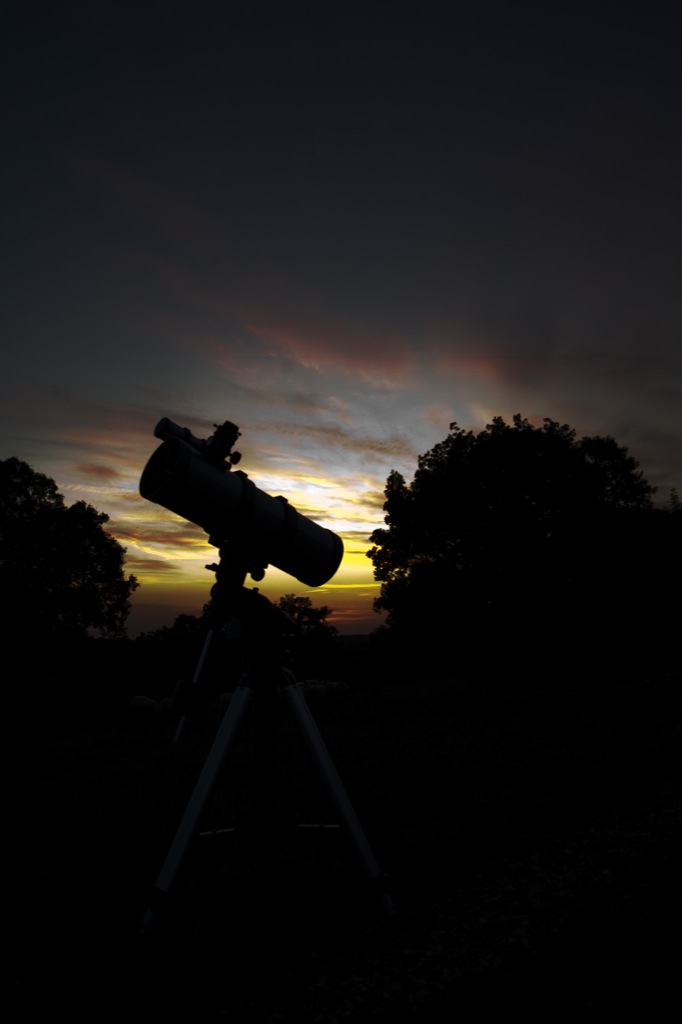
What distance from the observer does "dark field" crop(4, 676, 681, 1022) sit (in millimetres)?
3176

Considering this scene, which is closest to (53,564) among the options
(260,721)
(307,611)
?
(307,611)

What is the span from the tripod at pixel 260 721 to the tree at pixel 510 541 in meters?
20.6

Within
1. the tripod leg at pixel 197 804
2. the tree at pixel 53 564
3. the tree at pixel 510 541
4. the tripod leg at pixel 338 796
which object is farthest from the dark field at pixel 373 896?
the tree at pixel 53 564

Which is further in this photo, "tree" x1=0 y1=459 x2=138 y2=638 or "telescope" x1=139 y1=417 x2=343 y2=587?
"tree" x1=0 y1=459 x2=138 y2=638

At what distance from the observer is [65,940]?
383 centimetres

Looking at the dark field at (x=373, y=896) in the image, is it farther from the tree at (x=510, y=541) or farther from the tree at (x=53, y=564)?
the tree at (x=53, y=564)

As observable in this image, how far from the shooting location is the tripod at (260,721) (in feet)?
11.4

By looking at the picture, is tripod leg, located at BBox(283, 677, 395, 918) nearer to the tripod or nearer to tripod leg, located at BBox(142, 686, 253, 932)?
the tripod

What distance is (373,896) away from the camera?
3.74m

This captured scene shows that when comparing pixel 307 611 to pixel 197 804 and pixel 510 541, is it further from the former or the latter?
pixel 197 804

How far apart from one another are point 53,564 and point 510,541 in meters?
→ 22.6

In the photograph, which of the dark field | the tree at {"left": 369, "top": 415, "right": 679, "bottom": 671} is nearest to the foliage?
the tree at {"left": 369, "top": 415, "right": 679, "bottom": 671}

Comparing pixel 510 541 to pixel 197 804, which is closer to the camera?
pixel 197 804

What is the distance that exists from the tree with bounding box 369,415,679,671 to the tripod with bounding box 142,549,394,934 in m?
20.6
